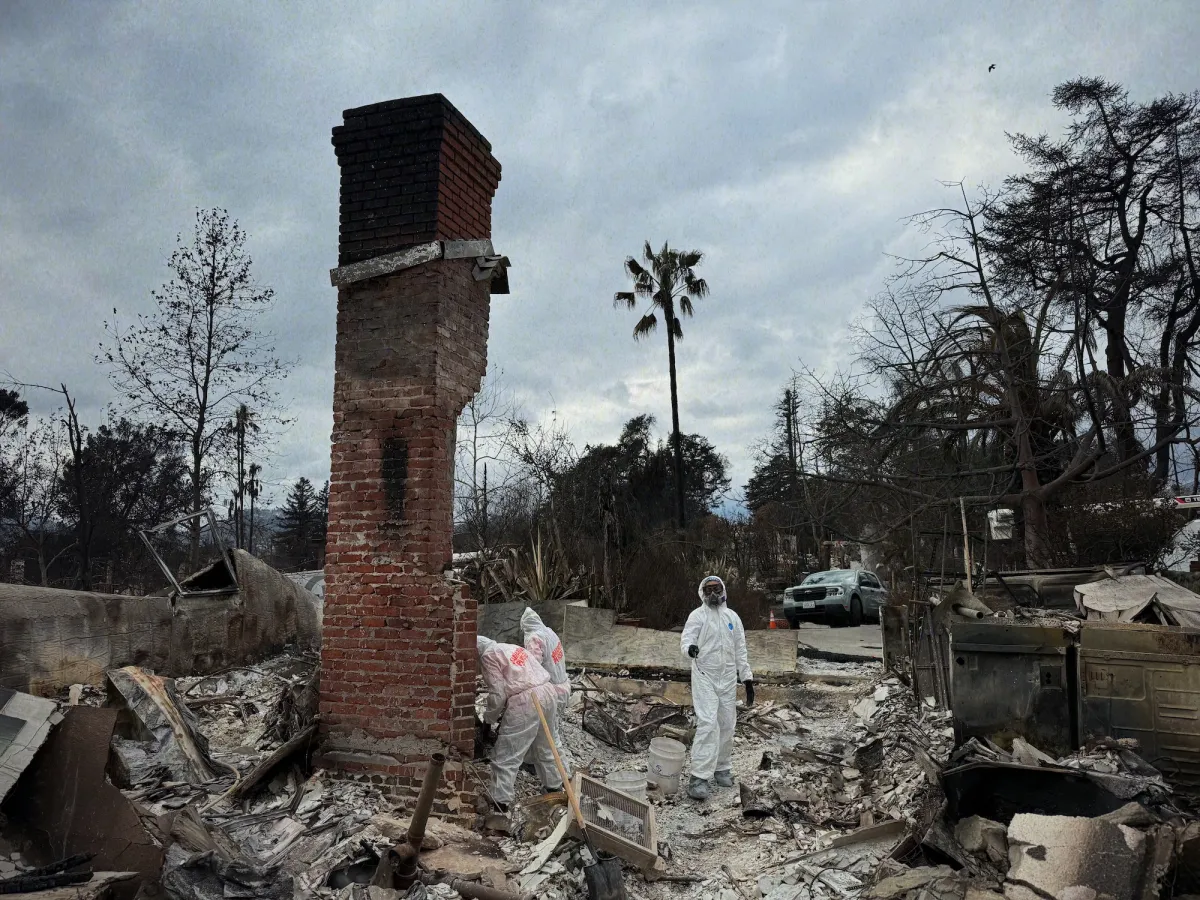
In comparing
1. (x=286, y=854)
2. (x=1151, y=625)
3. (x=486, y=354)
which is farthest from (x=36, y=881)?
(x=1151, y=625)

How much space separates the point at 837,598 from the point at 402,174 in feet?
54.3

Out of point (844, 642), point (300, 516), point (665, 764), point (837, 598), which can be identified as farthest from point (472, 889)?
point (300, 516)

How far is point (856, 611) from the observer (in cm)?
1983

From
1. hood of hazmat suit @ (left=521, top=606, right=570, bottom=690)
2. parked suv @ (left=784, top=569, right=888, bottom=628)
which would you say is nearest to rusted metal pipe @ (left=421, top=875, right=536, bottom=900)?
hood of hazmat suit @ (left=521, top=606, right=570, bottom=690)

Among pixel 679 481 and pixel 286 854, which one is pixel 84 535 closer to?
pixel 286 854

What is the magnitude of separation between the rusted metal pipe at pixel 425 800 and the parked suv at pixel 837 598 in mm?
16679

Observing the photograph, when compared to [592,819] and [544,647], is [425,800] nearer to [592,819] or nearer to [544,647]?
[592,819]

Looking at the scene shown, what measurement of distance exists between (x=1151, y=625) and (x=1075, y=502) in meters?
9.65

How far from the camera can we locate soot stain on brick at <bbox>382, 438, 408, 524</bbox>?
549 centimetres

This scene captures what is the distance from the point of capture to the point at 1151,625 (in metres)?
5.31

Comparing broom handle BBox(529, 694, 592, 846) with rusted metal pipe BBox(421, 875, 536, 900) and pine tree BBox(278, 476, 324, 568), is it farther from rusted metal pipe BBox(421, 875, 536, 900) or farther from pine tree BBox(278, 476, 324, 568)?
pine tree BBox(278, 476, 324, 568)

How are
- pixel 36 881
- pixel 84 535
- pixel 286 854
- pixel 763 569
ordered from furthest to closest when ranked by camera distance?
1. pixel 763 569
2. pixel 84 535
3. pixel 286 854
4. pixel 36 881

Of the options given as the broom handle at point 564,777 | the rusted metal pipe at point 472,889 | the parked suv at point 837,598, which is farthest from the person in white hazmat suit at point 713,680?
the parked suv at point 837,598

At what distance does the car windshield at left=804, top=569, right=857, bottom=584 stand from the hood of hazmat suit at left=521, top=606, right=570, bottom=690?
Result: 1487cm
